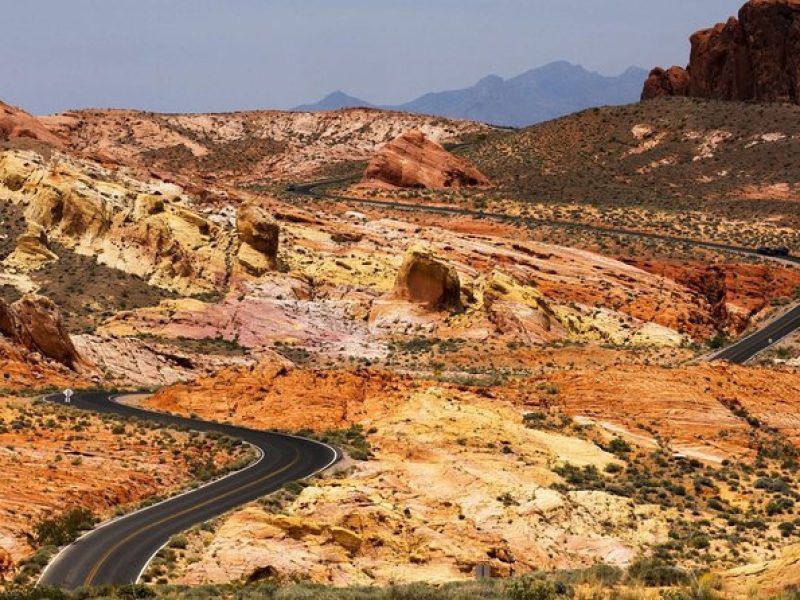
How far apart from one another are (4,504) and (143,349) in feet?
108

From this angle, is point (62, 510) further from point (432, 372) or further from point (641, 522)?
point (432, 372)

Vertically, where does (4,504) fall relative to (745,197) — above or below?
below

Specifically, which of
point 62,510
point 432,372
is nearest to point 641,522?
point 62,510

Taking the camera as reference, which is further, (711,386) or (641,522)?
(711,386)

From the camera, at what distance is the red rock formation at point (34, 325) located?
58406 millimetres

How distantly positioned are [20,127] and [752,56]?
106 metres

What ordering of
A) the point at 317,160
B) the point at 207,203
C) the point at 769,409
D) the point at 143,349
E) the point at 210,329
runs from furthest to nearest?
the point at 317,160
the point at 207,203
the point at 210,329
the point at 143,349
the point at 769,409

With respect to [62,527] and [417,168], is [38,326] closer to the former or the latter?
[62,527]

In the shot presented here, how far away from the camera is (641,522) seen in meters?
36.6

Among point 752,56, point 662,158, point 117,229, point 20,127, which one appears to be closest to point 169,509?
point 117,229

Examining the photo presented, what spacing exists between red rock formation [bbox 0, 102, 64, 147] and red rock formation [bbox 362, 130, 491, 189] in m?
41.0

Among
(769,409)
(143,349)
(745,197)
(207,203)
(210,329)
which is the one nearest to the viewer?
(769,409)

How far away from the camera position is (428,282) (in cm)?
7688

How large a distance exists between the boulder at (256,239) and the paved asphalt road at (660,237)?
103 ft
